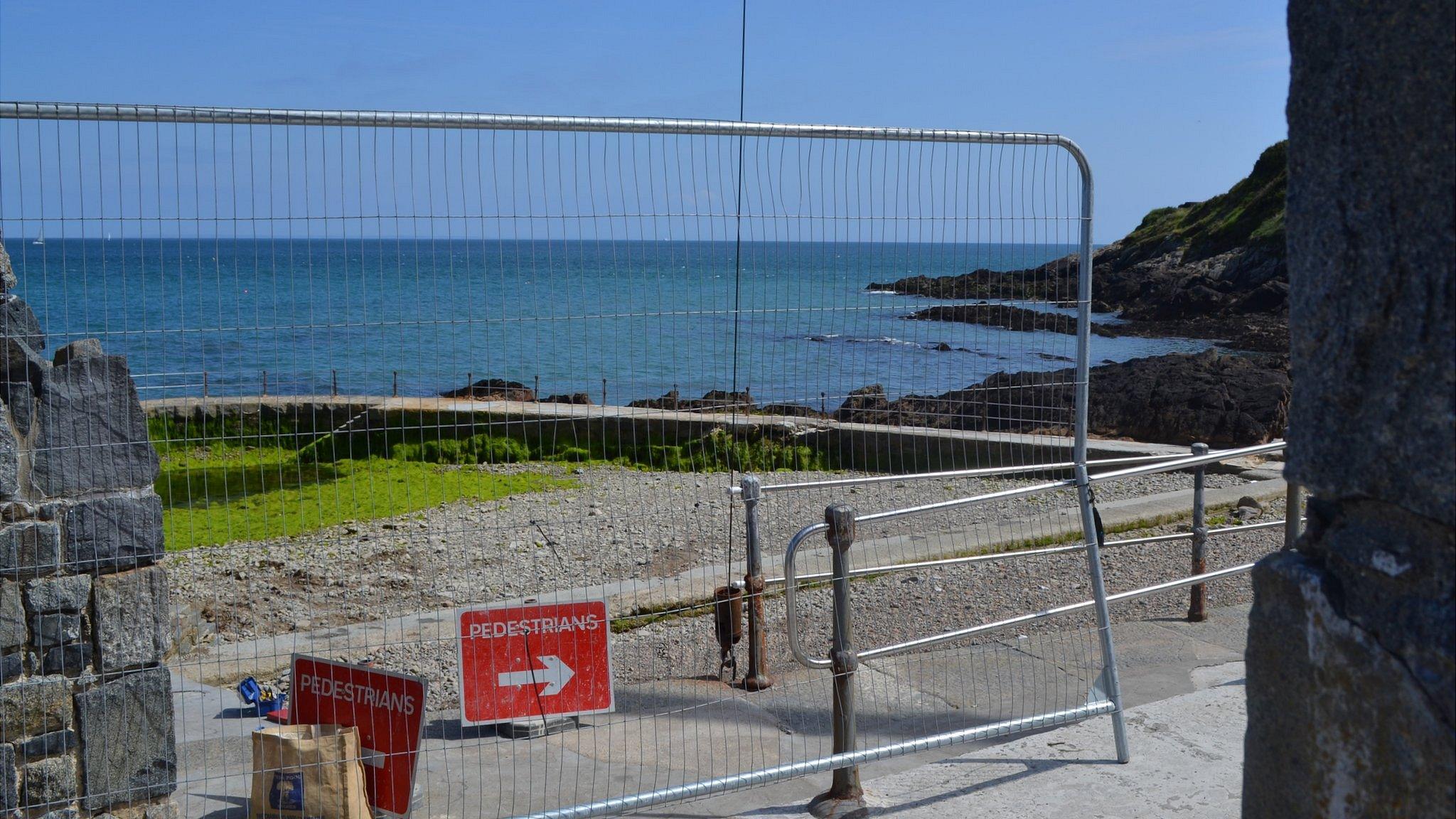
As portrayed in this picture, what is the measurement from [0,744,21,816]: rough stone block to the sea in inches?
45.6

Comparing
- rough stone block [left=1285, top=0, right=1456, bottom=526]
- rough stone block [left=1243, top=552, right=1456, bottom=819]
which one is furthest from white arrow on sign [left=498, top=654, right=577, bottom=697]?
rough stone block [left=1285, top=0, right=1456, bottom=526]

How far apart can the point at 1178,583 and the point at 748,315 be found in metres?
2.92

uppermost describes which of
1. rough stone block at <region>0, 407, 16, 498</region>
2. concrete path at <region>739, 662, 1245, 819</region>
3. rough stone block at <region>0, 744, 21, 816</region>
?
rough stone block at <region>0, 407, 16, 498</region>

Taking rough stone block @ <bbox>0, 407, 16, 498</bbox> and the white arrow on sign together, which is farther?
the white arrow on sign

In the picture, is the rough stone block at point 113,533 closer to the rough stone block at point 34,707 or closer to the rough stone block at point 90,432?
the rough stone block at point 90,432

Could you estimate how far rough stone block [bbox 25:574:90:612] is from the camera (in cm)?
351

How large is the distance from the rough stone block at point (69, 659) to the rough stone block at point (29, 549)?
0.25 m

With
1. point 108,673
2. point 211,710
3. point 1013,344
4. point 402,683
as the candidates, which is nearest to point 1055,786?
point 1013,344

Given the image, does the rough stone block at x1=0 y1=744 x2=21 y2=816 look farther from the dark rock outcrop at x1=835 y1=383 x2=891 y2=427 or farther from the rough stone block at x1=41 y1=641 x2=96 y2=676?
the dark rock outcrop at x1=835 y1=383 x2=891 y2=427

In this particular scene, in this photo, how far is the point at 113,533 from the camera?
3643mm

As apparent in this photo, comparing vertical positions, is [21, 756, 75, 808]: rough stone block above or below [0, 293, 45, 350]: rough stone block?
below

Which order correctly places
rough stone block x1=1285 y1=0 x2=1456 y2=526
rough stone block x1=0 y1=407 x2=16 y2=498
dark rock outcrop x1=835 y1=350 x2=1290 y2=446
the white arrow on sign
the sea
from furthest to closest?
dark rock outcrop x1=835 y1=350 x2=1290 y2=446
the white arrow on sign
the sea
rough stone block x1=0 y1=407 x2=16 y2=498
rough stone block x1=1285 y1=0 x2=1456 y2=526

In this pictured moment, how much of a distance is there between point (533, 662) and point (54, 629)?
1897 millimetres

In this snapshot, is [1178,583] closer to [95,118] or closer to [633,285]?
[633,285]
